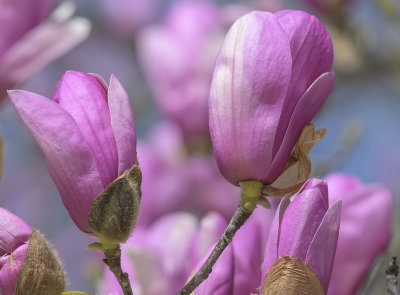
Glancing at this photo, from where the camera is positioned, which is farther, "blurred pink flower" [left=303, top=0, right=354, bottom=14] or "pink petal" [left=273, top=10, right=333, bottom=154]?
"blurred pink flower" [left=303, top=0, right=354, bottom=14]

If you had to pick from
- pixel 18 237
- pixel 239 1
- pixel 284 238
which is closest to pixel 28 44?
pixel 18 237

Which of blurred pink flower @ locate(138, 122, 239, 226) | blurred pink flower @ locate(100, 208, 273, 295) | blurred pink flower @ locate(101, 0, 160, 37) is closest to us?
blurred pink flower @ locate(100, 208, 273, 295)

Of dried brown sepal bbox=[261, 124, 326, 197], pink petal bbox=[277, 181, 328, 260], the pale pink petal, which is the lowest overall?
pink petal bbox=[277, 181, 328, 260]

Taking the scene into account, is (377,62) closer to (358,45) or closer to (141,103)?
(358,45)

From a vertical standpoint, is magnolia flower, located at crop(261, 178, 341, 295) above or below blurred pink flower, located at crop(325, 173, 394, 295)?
above

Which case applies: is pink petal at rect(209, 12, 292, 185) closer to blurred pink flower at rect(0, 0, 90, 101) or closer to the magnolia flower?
the magnolia flower

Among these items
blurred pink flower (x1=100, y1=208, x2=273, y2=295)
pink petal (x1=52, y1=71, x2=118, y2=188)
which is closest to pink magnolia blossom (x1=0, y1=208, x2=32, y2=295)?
pink petal (x1=52, y1=71, x2=118, y2=188)

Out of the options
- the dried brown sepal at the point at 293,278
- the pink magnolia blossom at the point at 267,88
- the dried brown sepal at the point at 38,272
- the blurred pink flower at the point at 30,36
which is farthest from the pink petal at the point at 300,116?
the blurred pink flower at the point at 30,36

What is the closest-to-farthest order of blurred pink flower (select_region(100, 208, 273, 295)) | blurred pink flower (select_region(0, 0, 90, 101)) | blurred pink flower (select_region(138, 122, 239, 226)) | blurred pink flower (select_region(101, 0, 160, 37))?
1. blurred pink flower (select_region(100, 208, 273, 295))
2. blurred pink flower (select_region(0, 0, 90, 101))
3. blurred pink flower (select_region(138, 122, 239, 226))
4. blurred pink flower (select_region(101, 0, 160, 37))
